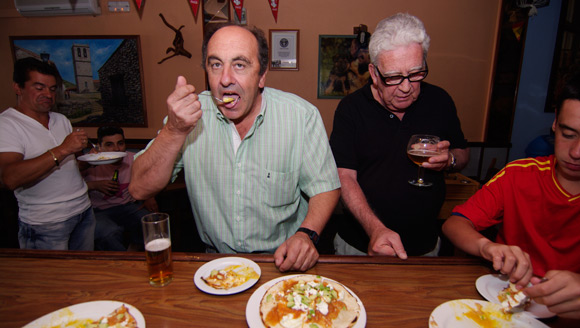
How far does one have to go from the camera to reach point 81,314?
38.4 inches

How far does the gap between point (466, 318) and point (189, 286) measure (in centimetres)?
95

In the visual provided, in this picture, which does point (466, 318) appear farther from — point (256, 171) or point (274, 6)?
point (274, 6)

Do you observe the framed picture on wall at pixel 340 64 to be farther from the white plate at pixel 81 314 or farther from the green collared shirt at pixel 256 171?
the white plate at pixel 81 314

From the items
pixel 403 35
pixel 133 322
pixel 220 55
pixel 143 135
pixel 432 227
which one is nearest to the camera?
pixel 133 322

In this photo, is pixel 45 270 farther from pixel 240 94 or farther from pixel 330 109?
pixel 330 109

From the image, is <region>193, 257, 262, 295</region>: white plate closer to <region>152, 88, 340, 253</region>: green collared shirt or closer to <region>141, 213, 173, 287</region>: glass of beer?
<region>141, 213, 173, 287</region>: glass of beer

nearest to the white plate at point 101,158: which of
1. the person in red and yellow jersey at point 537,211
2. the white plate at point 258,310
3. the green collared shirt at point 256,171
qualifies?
the green collared shirt at point 256,171

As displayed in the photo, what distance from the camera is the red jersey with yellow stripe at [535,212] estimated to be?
4.54 feet

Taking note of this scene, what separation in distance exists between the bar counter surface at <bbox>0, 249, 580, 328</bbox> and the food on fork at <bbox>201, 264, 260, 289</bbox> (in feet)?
0.15

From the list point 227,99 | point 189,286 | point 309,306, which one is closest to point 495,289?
point 309,306

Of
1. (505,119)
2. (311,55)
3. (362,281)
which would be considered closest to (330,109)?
(311,55)

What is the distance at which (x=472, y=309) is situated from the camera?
101 centimetres

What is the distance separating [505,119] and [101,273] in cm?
519

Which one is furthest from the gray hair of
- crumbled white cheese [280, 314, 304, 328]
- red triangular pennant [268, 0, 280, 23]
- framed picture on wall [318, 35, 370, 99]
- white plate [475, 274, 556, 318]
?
red triangular pennant [268, 0, 280, 23]
